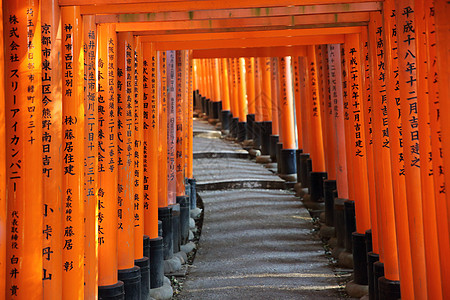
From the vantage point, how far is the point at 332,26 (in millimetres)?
5785

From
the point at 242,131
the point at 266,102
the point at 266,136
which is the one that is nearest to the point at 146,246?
the point at 266,136

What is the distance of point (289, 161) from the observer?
12758 millimetres

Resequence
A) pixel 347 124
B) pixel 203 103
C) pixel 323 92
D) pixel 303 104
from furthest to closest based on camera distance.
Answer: pixel 203 103 < pixel 303 104 < pixel 323 92 < pixel 347 124

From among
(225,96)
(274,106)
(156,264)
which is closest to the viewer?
(156,264)

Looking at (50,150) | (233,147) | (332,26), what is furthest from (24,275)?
(233,147)

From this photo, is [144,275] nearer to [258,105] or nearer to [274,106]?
[274,106]

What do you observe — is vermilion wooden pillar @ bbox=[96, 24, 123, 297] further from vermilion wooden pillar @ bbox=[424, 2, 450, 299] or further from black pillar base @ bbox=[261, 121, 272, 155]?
black pillar base @ bbox=[261, 121, 272, 155]

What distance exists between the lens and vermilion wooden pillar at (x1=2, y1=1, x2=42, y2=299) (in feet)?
12.0

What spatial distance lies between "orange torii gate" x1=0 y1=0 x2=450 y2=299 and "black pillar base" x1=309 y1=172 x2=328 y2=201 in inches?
79.7

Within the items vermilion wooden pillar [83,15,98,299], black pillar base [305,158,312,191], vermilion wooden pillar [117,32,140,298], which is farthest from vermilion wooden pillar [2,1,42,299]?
black pillar base [305,158,312,191]

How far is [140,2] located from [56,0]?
62 cm

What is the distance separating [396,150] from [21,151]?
274 centimetres

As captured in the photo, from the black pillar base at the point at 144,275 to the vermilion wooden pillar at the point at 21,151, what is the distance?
2.68 metres

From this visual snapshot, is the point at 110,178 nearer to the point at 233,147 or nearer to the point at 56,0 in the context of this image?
the point at 56,0
